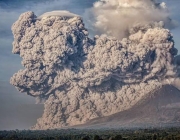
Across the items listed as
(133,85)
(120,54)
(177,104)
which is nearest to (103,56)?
(120,54)

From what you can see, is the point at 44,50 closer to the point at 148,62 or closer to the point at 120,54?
the point at 120,54

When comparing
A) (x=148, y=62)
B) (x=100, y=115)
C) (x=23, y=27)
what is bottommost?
(x=100, y=115)

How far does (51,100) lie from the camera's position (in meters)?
110

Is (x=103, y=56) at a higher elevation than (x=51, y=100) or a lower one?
higher

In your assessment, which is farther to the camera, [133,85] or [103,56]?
[133,85]

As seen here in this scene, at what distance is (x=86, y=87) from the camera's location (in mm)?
110750

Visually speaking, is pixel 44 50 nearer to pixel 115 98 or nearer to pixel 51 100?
pixel 51 100

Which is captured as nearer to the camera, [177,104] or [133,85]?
[133,85]

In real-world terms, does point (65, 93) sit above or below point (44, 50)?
below

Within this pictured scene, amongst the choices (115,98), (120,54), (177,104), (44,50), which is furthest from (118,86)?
(177,104)

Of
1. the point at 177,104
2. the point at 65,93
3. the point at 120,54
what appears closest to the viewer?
the point at 120,54

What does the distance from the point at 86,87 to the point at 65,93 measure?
17.2 feet

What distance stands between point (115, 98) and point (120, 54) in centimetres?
1355

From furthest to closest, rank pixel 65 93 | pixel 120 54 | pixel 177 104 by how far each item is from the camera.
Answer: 1. pixel 177 104
2. pixel 65 93
3. pixel 120 54
